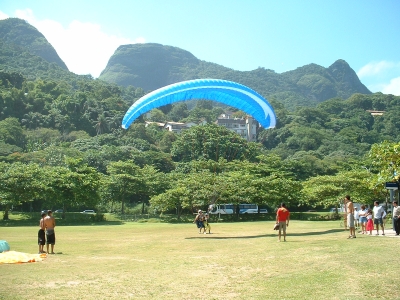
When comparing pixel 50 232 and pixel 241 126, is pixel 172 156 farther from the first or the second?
pixel 50 232

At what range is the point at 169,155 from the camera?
69.5 metres

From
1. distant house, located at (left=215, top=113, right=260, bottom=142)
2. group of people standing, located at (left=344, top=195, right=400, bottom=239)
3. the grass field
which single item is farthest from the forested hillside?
the grass field

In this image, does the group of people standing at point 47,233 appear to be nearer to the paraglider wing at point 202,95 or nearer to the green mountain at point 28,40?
the paraglider wing at point 202,95

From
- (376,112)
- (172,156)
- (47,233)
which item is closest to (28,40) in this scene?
(376,112)

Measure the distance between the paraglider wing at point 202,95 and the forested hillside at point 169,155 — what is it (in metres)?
6.04

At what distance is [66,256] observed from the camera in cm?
1331

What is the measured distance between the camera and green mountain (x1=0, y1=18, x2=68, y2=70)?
630 ft

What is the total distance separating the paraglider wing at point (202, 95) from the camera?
19031 mm

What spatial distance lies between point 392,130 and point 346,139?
22614mm

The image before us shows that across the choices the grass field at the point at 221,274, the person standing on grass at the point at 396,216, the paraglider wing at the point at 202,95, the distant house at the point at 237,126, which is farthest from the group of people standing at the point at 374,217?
the distant house at the point at 237,126

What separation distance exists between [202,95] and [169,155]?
50213 millimetres

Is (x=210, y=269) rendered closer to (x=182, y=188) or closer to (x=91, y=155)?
(x=182, y=188)

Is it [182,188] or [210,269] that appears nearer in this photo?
[210,269]

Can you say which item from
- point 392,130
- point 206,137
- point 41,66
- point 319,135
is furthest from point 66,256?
point 41,66
